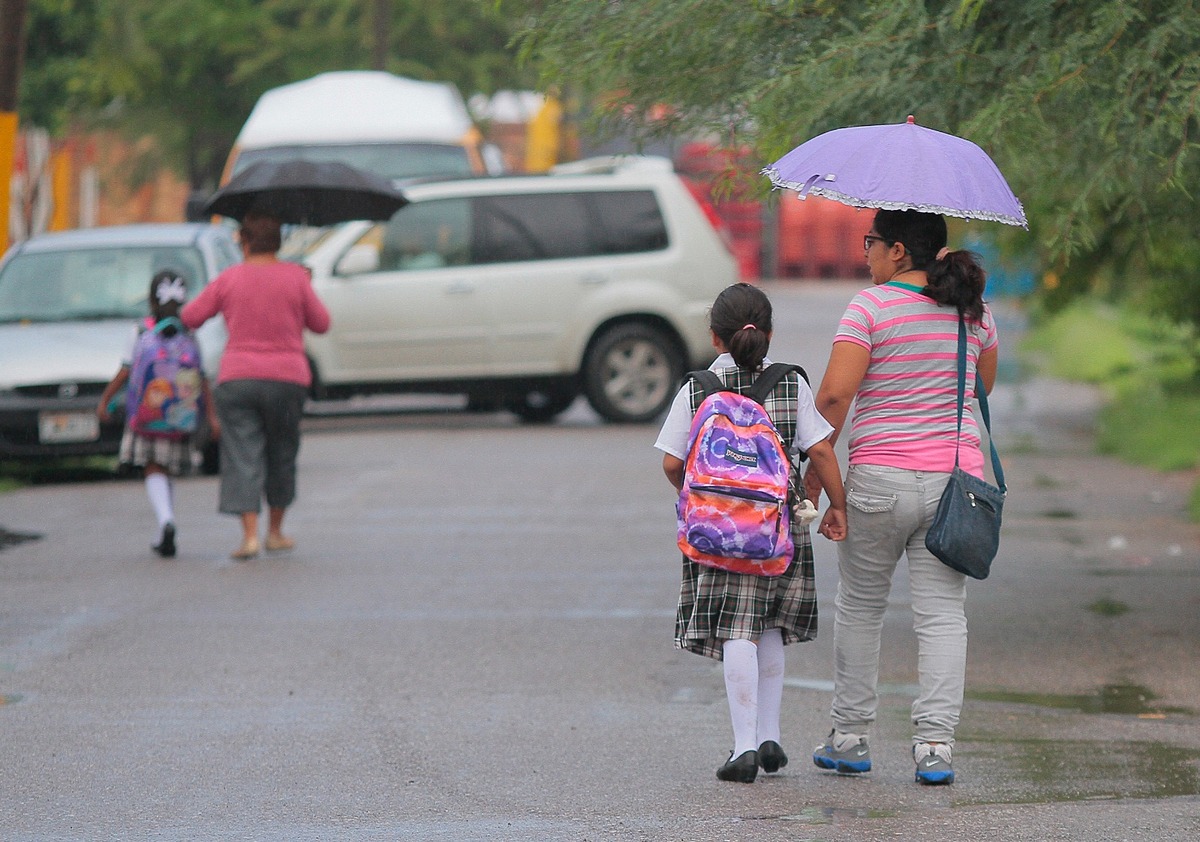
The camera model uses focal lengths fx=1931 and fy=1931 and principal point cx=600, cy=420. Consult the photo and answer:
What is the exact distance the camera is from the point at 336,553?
33.7ft

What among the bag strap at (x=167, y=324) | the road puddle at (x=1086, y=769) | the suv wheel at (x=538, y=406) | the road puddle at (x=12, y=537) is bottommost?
the suv wheel at (x=538, y=406)

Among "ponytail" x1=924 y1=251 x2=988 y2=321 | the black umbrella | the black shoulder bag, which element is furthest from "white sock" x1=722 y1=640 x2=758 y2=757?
the black umbrella

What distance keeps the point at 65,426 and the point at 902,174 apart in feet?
28.2

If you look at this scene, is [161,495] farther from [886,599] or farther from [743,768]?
[886,599]

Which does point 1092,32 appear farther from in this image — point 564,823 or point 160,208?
point 160,208

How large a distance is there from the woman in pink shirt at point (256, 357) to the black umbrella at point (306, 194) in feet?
0.53

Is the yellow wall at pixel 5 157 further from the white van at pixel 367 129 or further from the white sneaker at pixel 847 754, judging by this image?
the white sneaker at pixel 847 754

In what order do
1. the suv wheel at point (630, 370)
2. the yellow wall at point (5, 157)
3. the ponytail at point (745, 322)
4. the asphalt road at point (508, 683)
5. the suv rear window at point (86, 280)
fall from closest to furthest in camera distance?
the asphalt road at point (508, 683)
the ponytail at point (745, 322)
the yellow wall at point (5, 157)
the suv rear window at point (86, 280)
the suv wheel at point (630, 370)

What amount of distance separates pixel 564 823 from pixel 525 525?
6.06 meters

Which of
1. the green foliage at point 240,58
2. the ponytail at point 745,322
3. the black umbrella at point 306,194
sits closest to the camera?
the ponytail at point 745,322

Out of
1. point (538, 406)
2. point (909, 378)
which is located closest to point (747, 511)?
point (909, 378)

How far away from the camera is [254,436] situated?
995cm

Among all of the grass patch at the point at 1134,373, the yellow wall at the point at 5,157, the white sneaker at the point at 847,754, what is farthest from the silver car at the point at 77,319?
the white sneaker at the point at 847,754

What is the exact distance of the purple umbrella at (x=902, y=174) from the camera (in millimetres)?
5332
